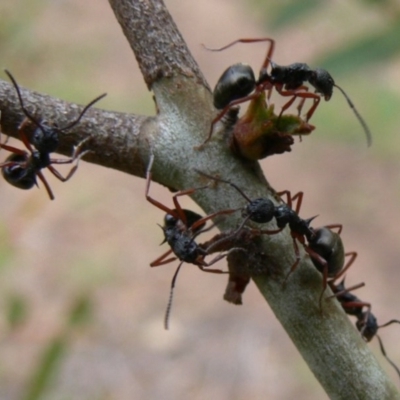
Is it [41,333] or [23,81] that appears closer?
[41,333]

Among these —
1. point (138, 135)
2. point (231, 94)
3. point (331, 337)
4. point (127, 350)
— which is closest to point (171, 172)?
point (138, 135)

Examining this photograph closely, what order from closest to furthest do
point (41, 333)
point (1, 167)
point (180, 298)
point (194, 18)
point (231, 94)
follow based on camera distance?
point (231, 94)
point (1, 167)
point (41, 333)
point (180, 298)
point (194, 18)

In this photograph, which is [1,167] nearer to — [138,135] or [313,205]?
[138,135]

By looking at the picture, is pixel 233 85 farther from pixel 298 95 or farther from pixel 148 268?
pixel 148 268

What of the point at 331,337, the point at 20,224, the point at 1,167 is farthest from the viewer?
the point at 20,224

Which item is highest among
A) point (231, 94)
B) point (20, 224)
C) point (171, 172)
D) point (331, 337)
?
point (231, 94)

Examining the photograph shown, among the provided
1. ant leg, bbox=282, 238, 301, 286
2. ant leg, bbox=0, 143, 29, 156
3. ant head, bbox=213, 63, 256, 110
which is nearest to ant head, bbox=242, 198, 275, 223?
ant leg, bbox=282, 238, 301, 286
